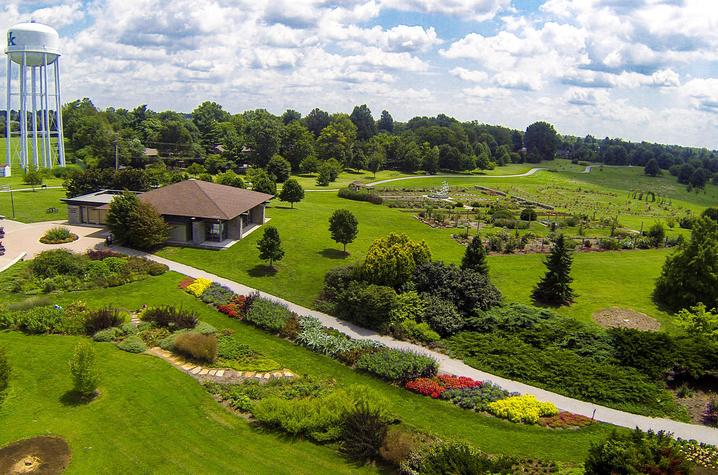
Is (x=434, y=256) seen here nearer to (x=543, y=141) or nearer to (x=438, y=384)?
(x=438, y=384)

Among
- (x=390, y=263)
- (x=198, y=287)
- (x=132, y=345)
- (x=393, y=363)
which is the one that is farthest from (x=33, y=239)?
(x=393, y=363)

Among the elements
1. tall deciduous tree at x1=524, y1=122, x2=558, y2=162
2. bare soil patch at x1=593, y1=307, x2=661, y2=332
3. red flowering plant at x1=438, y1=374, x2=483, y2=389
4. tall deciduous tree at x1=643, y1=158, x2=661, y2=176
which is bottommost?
red flowering plant at x1=438, y1=374, x2=483, y2=389

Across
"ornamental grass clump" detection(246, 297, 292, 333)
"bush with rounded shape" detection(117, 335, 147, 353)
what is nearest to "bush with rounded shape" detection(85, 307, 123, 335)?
"bush with rounded shape" detection(117, 335, 147, 353)

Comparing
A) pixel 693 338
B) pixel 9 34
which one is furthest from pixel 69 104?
pixel 693 338

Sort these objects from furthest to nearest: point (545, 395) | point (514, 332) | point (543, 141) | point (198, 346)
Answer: point (543, 141) → point (514, 332) → point (198, 346) → point (545, 395)

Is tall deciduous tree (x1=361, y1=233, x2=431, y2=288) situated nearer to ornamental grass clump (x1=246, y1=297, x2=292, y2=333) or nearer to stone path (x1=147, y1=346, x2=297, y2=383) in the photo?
ornamental grass clump (x1=246, y1=297, x2=292, y2=333)

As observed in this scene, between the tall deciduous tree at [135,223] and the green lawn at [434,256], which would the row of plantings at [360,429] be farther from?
the tall deciduous tree at [135,223]
